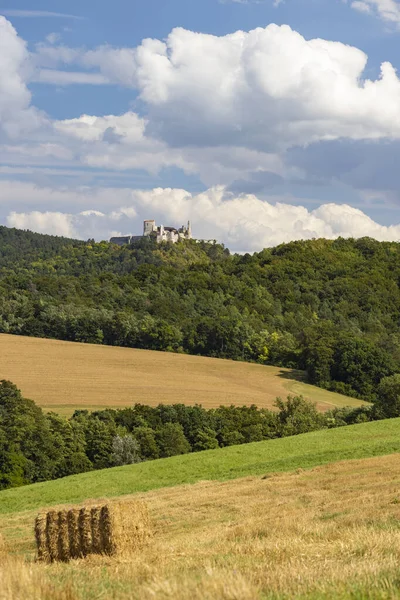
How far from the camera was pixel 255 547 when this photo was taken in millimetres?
10914

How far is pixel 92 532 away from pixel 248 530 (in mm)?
2949

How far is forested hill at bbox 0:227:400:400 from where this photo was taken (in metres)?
90.3

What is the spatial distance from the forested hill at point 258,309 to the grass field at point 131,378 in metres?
4.40

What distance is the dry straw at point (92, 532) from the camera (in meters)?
13.1

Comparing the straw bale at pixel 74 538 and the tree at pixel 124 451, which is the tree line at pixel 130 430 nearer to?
the tree at pixel 124 451

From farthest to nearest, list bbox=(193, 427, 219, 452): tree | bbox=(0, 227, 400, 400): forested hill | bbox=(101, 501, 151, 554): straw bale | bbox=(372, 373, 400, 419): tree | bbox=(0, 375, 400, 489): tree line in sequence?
bbox=(0, 227, 400, 400): forested hill → bbox=(372, 373, 400, 419): tree → bbox=(193, 427, 219, 452): tree → bbox=(0, 375, 400, 489): tree line → bbox=(101, 501, 151, 554): straw bale

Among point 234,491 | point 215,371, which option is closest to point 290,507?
point 234,491

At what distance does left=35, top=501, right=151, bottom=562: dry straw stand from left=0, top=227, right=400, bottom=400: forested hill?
7272 centimetres

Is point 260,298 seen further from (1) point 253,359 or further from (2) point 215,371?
(2) point 215,371

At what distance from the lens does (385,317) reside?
384ft

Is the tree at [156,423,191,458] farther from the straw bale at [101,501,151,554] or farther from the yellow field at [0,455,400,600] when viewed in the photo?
the straw bale at [101,501,151,554]

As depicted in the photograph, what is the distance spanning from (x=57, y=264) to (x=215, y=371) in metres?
118

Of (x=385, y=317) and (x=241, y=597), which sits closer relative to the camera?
(x=241, y=597)

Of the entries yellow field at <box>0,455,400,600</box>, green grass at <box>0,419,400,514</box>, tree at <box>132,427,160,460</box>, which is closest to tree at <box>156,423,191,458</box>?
tree at <box>132,427,160,460</box>
